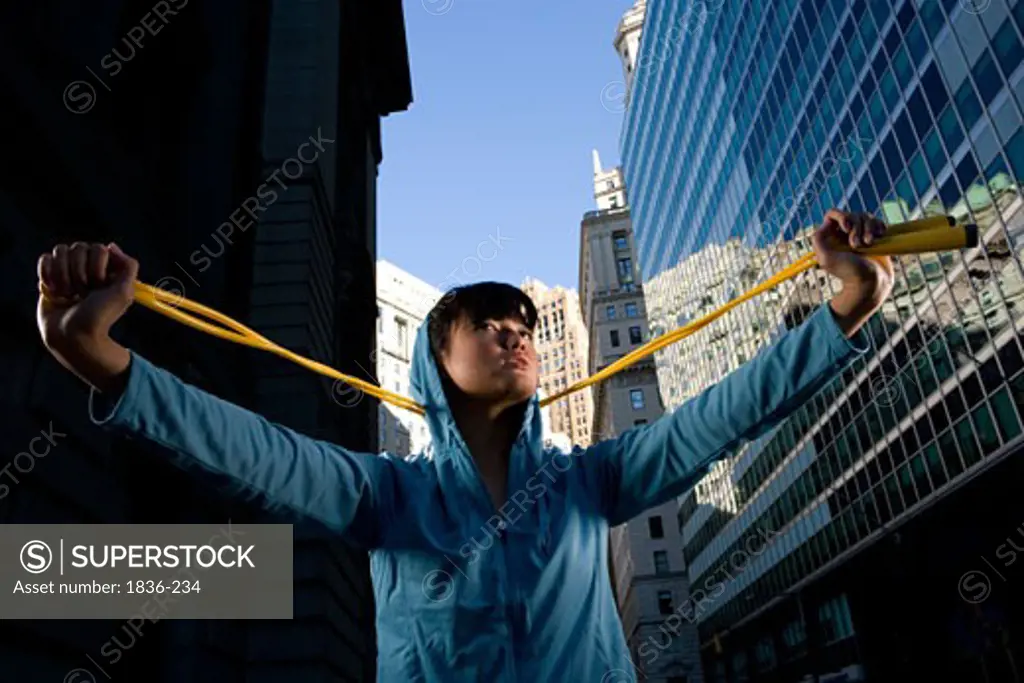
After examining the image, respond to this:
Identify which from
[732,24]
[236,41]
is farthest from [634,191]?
[236,41]

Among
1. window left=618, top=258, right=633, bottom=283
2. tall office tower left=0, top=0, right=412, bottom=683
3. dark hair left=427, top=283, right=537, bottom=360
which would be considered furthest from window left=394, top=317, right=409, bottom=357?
dark hair left=427, top=283, right=537, bottom=360

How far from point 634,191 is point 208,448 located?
74.2 meters

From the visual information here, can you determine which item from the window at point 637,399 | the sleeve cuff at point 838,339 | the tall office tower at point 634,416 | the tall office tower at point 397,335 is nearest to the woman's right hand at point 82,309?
the sleeve cuff at point 838,339

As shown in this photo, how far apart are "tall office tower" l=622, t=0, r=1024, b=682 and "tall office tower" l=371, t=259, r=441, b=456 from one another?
38163 millimetres

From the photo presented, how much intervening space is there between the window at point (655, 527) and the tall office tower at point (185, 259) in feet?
177

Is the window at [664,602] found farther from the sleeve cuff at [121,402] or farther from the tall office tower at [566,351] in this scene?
the tall office tower at [566,351]

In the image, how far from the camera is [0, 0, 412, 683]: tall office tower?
5176 millimetres

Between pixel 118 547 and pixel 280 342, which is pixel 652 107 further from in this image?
pixel 118 547

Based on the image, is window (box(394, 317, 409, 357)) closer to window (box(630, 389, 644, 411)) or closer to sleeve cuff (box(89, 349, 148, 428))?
window (box(630, 389, 644, 411))

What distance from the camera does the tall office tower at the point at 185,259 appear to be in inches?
204

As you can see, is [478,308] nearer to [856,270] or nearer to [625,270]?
[856,270]

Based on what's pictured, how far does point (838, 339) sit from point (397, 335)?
288 ft

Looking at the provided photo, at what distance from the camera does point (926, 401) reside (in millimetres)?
25406

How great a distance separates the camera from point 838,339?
210cm
